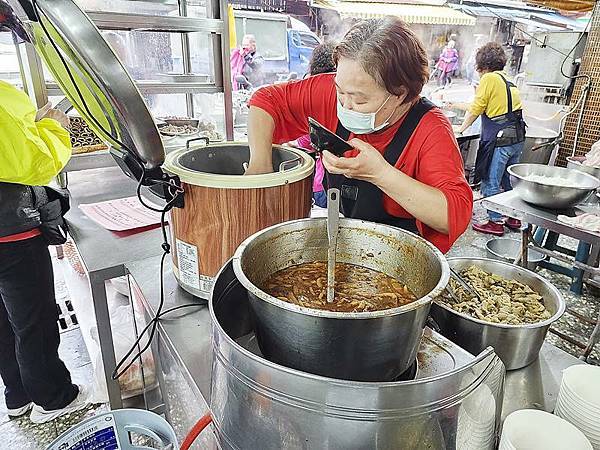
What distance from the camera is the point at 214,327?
0.64 metres

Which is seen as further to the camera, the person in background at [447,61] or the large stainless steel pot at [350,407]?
the person in background at [447,61]

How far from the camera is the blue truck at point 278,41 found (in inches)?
200

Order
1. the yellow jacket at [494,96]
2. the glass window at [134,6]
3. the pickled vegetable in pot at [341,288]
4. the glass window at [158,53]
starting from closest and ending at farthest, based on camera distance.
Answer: the pickled vegetable in pot at [341,288] < the glass window at [134,6] < the glass window at [158,53] < the yellow jacket at [494,96]

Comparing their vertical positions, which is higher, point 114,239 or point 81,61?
point 81,61

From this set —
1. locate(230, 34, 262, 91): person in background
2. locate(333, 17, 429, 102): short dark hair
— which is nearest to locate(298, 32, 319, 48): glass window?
locate(230, 34, 262, 91): person in background

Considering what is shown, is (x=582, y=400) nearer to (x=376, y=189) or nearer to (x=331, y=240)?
(x=331, y=240)

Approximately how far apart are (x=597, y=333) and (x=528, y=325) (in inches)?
74.3

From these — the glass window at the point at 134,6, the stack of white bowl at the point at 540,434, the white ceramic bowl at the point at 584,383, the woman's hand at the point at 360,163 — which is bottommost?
the stack of white bowl at the point at 540,434

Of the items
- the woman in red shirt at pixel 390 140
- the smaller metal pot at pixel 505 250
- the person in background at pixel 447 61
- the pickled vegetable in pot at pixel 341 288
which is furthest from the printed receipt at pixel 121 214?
the person in background at pixel 447 61

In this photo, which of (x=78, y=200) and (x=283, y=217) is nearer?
(x=283, y=217)

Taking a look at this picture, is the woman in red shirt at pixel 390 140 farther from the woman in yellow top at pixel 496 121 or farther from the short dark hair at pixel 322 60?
the woman in yellow top at pixel 496 121

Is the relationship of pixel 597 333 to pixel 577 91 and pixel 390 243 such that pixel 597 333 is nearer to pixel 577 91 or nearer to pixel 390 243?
pixel 390 243

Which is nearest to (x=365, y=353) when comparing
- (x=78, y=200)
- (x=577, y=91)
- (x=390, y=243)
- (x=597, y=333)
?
(x=390, y=243)

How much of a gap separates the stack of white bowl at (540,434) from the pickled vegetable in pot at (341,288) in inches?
9.9
